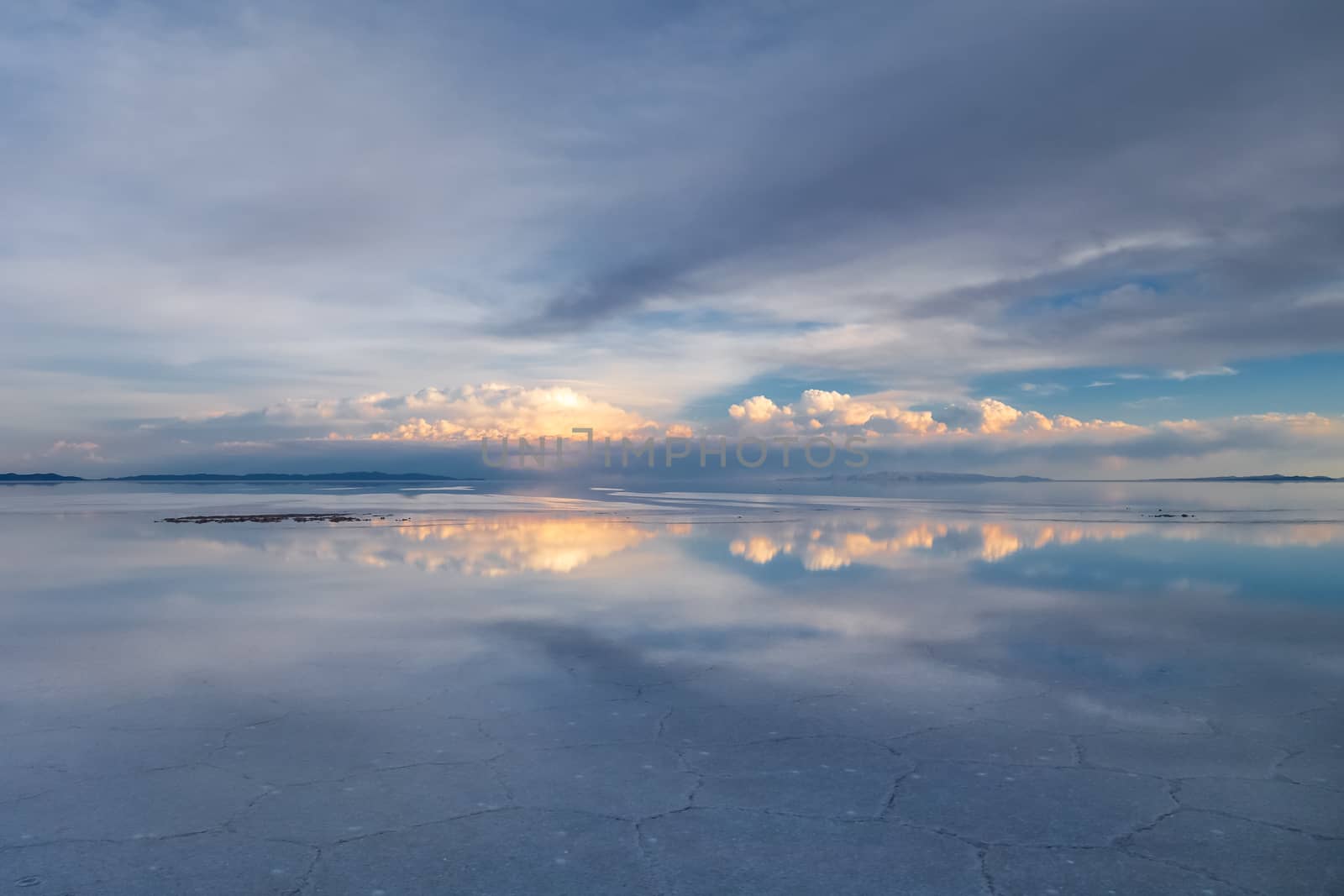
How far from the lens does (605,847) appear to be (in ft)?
17.7

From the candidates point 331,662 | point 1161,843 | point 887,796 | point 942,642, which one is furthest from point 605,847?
point 942,642

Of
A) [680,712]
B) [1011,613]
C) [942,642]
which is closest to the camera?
[680,712]

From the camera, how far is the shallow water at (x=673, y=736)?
5.25 m

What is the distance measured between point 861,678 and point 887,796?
3.40 m

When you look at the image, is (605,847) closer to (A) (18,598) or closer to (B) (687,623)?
(B) (687,623)

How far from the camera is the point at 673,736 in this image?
762 centimetres

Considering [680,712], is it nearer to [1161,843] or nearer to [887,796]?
[887,796]

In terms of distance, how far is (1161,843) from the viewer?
215 inches

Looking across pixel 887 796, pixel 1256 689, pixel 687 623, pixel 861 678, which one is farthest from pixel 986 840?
pixel 687 623

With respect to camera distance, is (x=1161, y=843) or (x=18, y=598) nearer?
(x=1161, y=843)

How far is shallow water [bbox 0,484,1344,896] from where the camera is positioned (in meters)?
5.25

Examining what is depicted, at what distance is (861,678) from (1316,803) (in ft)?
14.0

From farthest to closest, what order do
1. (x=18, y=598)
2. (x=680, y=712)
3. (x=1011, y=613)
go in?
(x=18, y=598), (x=1011, y=613), (x=680, y=712)

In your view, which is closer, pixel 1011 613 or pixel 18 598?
pixel 1011 613
